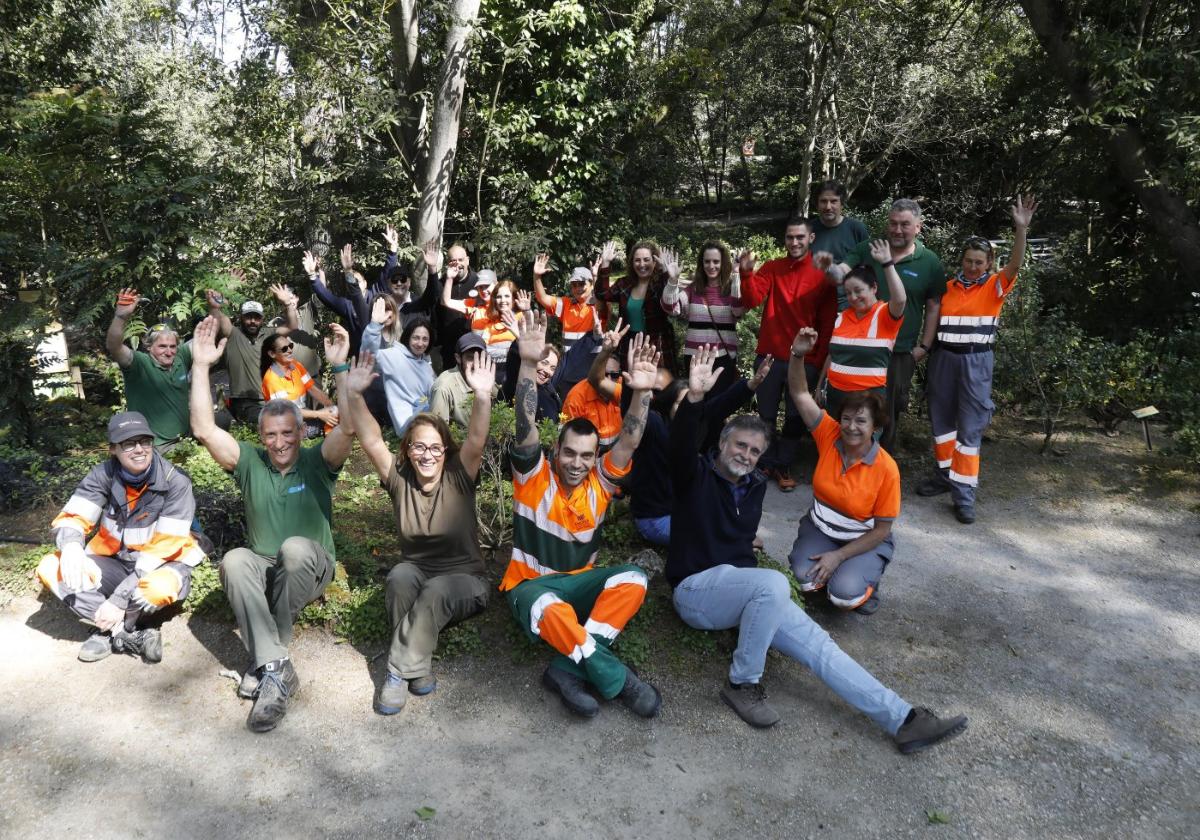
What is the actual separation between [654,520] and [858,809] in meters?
2.06

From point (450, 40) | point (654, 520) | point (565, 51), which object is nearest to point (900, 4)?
point (565, 51)

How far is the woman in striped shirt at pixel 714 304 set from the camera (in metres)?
6.03

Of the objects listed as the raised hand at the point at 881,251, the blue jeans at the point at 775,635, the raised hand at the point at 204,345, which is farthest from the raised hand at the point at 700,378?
the raised hand at the point at 204,345

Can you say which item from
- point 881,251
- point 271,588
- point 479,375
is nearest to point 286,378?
point 271,588

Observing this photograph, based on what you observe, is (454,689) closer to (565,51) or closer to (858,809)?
(858,809)

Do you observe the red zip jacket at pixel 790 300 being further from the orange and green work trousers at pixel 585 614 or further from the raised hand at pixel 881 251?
the orange and green work trousers at pixel 585 614

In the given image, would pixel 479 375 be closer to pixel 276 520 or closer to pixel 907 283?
pixel 276 520

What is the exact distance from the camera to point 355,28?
29.7ft

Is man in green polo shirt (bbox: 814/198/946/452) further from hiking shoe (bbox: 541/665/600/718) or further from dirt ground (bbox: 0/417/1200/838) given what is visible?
hiking shoe (bbox: 541/665/600/718)

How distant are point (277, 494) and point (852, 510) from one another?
3.14 metres

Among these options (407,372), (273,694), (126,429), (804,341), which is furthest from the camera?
(407,372)

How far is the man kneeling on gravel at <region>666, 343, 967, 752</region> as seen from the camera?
3512 mm

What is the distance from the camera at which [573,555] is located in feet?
13.1

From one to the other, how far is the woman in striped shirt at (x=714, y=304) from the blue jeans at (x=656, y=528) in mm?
1619
